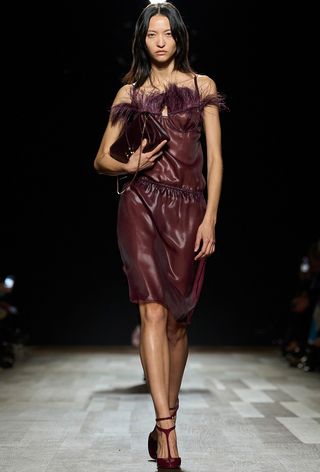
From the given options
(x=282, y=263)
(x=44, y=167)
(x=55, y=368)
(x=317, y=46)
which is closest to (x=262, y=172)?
(x=282, y=263)

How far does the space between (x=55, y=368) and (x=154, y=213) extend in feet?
10.3

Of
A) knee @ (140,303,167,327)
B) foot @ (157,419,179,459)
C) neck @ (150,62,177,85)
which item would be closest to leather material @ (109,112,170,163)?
neck @ (150,62,177,85)

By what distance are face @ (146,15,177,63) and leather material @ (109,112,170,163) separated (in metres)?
0.17

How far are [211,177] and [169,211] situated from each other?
0.52 ft

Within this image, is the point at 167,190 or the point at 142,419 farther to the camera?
the point at 142,419

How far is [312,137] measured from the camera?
7090 mm

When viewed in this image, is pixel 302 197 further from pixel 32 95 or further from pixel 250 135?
pixel 32 95

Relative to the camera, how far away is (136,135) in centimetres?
235

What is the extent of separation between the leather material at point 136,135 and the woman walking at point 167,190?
19mm

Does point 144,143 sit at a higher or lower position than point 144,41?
lower

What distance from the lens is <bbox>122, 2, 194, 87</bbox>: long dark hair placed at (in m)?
2.38

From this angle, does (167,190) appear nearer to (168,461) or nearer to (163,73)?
(163,73)

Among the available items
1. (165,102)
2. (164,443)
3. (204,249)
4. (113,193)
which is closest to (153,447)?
(164,443)

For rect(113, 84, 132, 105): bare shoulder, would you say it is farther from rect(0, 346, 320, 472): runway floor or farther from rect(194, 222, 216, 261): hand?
rect(0, 346, 320, 472): runway floor
